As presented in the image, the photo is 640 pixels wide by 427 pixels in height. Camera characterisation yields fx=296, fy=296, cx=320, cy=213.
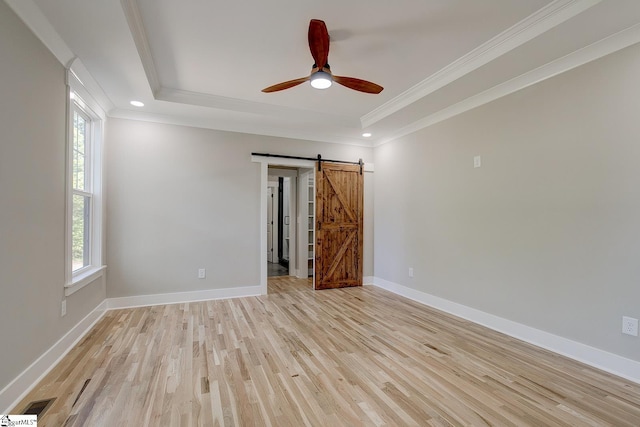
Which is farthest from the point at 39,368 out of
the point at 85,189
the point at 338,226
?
the point at 338,226

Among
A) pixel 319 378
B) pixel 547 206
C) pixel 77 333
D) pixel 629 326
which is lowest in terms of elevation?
pixel 319 378

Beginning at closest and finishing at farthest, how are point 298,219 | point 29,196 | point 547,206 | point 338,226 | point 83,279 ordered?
point 29,196 < point 547,206 < point 83,279 < point 338,226 < point 298,219

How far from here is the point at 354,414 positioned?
182 centimetres

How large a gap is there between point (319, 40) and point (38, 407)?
309 cm

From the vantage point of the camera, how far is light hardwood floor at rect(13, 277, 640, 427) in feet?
5.93

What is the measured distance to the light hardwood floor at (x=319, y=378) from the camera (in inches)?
71.2

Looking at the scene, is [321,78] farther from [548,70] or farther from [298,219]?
[298,219]

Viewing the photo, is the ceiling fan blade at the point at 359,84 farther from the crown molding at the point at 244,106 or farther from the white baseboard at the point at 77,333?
the white baseboard at the point at 77,333

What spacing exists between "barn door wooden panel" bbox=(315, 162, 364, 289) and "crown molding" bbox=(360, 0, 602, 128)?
1.62 metres

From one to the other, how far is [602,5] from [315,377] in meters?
3.23

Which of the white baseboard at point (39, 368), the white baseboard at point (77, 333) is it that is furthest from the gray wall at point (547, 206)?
the white baseboard at point (39, 368)

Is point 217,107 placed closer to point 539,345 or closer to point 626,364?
point 539,345

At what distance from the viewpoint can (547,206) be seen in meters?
2.78

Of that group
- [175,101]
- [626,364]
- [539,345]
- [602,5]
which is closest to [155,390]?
[175,101]
